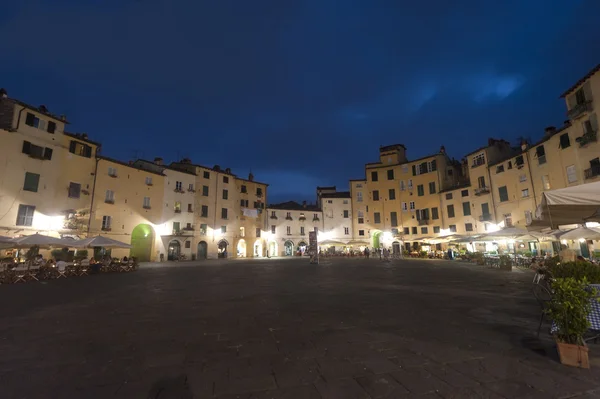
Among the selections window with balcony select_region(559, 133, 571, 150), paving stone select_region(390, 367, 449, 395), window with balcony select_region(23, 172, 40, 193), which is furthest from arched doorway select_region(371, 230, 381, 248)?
paving stone select_region(390, 367, 449, 395)

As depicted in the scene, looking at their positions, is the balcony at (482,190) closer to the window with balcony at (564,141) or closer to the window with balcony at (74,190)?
the window with balcony at (564,141)

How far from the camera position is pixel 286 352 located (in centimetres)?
380

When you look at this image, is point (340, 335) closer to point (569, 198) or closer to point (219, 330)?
point (219, 330)

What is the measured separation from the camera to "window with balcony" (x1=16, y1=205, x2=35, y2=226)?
21203 mm

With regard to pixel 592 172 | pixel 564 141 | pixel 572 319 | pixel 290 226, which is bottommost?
pixel 572 319

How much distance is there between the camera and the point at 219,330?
4.82 metres

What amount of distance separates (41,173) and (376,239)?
1685 inches

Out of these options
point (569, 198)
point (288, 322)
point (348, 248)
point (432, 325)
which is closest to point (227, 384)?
point (288, 322)

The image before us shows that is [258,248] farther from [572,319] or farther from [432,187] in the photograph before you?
[572,319]

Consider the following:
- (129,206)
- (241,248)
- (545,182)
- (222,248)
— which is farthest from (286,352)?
(241,248)

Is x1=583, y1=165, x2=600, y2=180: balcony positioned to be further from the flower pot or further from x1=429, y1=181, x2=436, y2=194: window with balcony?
the flower pot

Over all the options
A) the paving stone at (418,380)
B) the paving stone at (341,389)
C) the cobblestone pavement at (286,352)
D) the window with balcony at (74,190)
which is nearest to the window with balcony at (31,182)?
the window with balcony at (74,190)

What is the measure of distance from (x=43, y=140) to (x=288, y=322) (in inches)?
1126

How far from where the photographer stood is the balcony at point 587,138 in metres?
20.0
